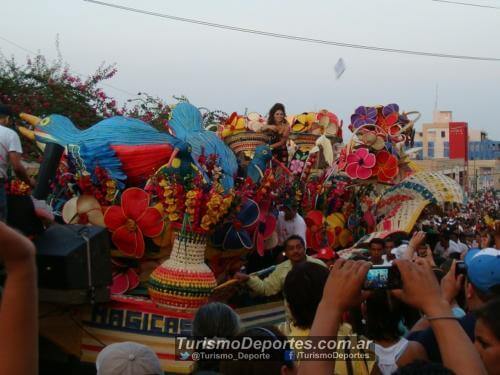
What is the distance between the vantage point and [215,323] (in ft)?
10.1

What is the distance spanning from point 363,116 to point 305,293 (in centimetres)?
1004

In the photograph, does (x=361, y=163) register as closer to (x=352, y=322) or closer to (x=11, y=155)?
(x=11, y=155)

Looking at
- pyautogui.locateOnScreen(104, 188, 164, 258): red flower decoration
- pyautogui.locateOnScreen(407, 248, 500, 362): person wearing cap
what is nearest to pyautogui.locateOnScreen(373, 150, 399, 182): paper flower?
pyautogui.locateOnScreen(104, 188, 164, 258): red flower decoration

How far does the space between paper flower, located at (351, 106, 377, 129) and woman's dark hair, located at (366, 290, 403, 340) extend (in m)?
9.57

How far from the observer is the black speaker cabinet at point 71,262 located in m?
4.62

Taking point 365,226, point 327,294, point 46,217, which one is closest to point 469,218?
point 365,226

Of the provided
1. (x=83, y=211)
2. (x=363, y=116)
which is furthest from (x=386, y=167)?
(x=83, y=211)

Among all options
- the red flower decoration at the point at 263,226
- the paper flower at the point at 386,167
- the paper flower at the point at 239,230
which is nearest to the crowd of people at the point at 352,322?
the paper flower at the point at 239,230

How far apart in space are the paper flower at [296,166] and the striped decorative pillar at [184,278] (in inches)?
146

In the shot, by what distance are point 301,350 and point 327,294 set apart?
1.72 ft

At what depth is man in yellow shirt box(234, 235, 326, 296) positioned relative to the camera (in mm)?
5691

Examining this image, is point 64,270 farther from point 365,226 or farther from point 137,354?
point 365,226

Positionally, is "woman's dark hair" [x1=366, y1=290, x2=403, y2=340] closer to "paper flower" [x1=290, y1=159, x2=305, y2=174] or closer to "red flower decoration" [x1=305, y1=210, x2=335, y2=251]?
"red flower decoration" [x1=305, y1=210, x2=335, y2=251]

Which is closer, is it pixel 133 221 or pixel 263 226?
pixel 133 221
